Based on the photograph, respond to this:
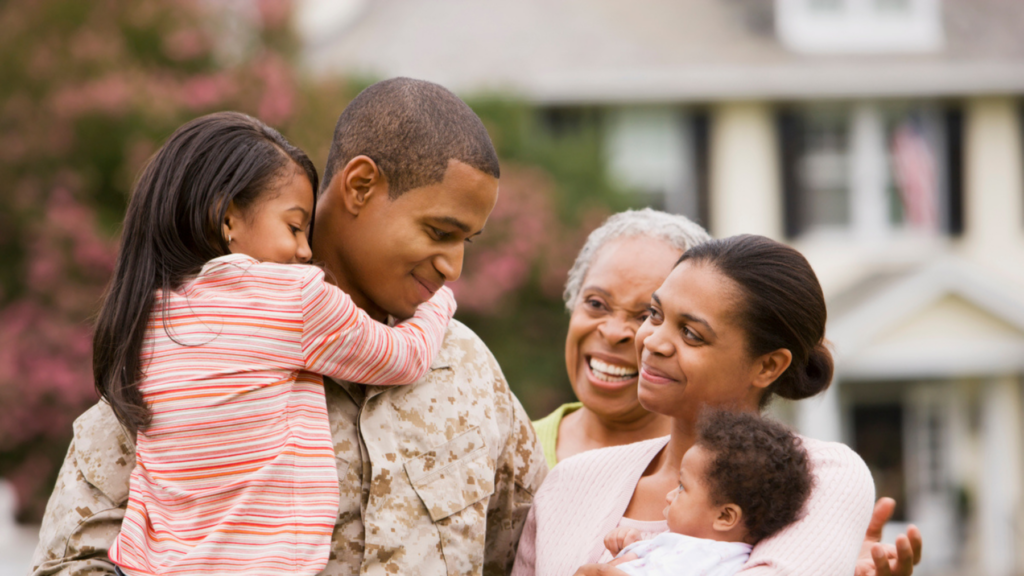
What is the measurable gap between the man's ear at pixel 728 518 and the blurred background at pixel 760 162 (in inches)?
337

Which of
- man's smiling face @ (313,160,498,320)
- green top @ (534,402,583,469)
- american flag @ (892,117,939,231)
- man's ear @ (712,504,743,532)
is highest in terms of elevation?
man's smiling face @ (313,160,498,320)

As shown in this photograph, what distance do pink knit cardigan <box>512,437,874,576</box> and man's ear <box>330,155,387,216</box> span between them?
91 centimetres

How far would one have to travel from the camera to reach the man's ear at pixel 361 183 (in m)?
2.52

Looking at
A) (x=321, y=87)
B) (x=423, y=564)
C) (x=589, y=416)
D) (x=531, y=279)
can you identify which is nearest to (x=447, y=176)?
(x=423, y=564)

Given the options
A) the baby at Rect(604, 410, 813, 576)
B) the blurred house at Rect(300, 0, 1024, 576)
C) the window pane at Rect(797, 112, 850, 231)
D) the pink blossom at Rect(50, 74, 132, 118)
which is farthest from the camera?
the window pane at Rect(797, 112, 850, 231)

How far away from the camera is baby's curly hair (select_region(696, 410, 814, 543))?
2369 mm

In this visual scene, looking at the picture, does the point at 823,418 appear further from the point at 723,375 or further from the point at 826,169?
the point at 723,375

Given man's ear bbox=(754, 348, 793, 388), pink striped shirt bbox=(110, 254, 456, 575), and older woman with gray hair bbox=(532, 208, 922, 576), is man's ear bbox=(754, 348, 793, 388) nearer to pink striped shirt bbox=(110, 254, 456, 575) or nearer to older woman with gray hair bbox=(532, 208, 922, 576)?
older woman with gray hair bbox=(532, 208, 922, 576)

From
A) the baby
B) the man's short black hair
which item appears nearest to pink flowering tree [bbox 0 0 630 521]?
the man's short black hair

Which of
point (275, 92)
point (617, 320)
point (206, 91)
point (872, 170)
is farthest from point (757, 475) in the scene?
point (872, 170)

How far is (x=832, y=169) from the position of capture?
1440 centimetres

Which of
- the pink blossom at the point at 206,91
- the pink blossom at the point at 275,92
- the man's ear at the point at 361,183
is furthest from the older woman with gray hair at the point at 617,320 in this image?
the pink blossom at the point at 206,91

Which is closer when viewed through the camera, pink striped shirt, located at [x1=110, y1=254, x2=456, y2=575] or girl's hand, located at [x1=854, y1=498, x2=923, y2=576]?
pink striped shirt, located at [x1=110, y1=254, x2=456, y2=575]

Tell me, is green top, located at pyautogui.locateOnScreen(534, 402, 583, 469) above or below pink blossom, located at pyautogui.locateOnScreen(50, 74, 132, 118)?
below
